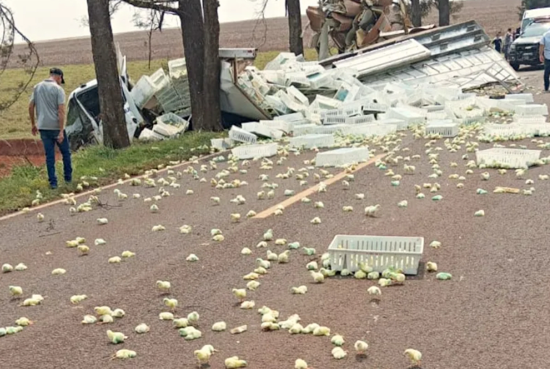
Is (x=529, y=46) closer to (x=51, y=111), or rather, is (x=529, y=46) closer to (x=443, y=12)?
(x=443, y=12)

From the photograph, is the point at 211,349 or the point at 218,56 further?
the point at 218,56

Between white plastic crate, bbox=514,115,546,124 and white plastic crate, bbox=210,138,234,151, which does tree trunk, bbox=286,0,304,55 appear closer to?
white plastic crate, bbox=210,138,234,151

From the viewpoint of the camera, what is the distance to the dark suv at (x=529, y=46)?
30922 millimetres

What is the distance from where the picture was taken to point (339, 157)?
1058cm

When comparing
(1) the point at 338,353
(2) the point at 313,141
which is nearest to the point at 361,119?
(2) the point at 313,141

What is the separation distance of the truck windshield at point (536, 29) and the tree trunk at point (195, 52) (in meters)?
20.8

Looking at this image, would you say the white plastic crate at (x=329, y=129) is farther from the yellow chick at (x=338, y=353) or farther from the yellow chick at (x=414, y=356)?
the yellow chick at (x=414, y=356)

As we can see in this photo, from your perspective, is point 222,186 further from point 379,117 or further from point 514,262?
point 379,117

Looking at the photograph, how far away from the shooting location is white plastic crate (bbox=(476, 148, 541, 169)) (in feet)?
30.2

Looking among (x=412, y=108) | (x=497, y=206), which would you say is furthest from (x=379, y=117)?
(x=497, y=206)

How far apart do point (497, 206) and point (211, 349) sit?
4306 mm

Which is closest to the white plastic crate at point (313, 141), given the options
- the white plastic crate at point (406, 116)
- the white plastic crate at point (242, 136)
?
the white plastic crate at point (242, 136)

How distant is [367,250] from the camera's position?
557 cm

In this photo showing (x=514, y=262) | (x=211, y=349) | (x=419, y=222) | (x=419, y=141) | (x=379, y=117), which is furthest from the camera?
(x=379, y=117)
